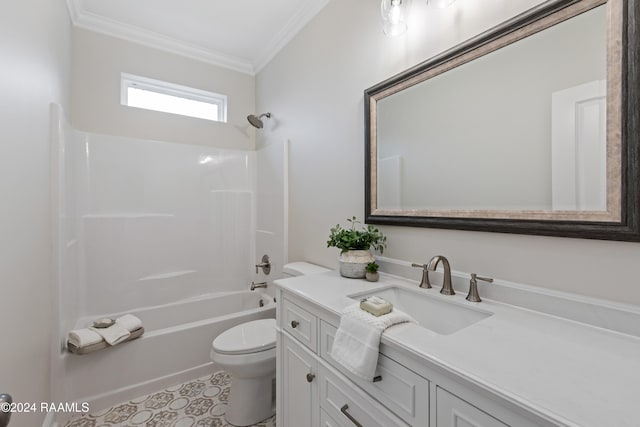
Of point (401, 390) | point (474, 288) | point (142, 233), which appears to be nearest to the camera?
point (401, 390)

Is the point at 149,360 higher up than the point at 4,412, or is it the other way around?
the point at 4,412

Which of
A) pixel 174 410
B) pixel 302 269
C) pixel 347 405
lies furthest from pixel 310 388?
pixel 174 410

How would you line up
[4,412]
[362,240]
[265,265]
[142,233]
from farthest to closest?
[265,265], [142,233], [362,240], [4,412]

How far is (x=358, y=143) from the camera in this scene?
1.62 m

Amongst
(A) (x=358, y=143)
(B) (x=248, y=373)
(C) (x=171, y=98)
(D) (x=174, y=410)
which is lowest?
(D) (x=174, y=410)

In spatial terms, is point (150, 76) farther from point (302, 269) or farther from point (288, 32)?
point (302, 269)

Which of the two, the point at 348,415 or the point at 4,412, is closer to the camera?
the point at 4,412

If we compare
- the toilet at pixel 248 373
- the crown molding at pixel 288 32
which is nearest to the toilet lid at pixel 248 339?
the toilet at pixel 248 373

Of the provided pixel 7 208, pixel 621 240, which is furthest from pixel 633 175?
pixel 7 208

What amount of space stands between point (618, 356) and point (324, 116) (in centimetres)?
172

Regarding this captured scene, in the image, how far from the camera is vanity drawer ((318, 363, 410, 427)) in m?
0.82

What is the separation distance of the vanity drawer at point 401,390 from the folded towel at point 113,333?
1.69 metres

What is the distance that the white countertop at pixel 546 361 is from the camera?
1.63 ft

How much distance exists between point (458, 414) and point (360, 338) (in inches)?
11.4
